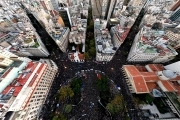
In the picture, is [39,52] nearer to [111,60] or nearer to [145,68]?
[111,60]

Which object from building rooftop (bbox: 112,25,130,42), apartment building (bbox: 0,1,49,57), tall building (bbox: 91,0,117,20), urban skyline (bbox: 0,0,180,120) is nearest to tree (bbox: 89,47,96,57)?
urban skyline (bbox: 0,0,180,120)

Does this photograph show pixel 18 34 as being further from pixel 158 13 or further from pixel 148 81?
pixel 158 13

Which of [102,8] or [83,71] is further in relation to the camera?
[102,8]

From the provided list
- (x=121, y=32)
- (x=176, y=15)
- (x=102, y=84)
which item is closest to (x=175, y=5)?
(x=176, y=15)

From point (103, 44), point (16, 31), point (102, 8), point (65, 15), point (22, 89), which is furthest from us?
point (102, 8)

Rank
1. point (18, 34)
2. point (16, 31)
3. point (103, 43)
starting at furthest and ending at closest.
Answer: point (16, 31), point (18, 34), point (103, 43)

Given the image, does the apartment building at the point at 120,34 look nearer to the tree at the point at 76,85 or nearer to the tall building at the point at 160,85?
the tall building at the point at 160,85

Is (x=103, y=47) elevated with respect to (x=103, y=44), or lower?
lower
